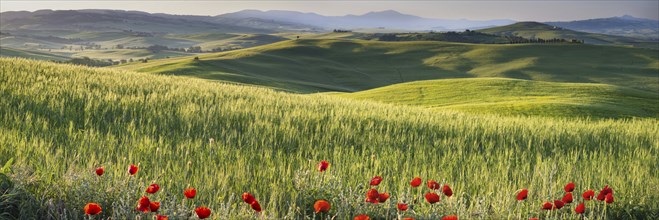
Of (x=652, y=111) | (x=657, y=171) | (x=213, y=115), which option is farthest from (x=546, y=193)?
(x=652, y=111)

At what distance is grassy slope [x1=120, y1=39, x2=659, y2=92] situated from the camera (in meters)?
85.9

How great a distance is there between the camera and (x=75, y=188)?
3930 mm

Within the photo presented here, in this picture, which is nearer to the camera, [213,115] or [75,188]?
[75,188]

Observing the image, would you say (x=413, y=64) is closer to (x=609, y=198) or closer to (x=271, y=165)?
(x=271, y=165)

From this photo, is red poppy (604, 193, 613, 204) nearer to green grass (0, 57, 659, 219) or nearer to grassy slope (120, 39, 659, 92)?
green grass (0, 57, 659, 219)

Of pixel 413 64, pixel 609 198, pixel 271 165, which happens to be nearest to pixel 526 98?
pixel 271 165

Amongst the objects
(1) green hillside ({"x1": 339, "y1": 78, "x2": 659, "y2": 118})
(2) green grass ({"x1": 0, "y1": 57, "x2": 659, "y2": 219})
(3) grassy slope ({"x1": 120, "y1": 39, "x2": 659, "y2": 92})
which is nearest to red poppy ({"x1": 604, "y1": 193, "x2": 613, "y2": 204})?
(2) green grass ({"x1": 0, "y1": 57, "x2": 659, "y2": 219})

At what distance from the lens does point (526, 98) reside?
32219 mm

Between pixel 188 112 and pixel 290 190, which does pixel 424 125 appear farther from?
pixel 290 190

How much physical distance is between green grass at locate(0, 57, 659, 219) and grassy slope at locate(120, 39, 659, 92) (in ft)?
204

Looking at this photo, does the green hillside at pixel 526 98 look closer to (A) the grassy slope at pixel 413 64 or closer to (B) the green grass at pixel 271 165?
(B) the green grass at pixel 271 165

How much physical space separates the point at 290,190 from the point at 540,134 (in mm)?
6318

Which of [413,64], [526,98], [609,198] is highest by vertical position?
[609,198]

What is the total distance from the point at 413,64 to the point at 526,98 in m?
81.5
